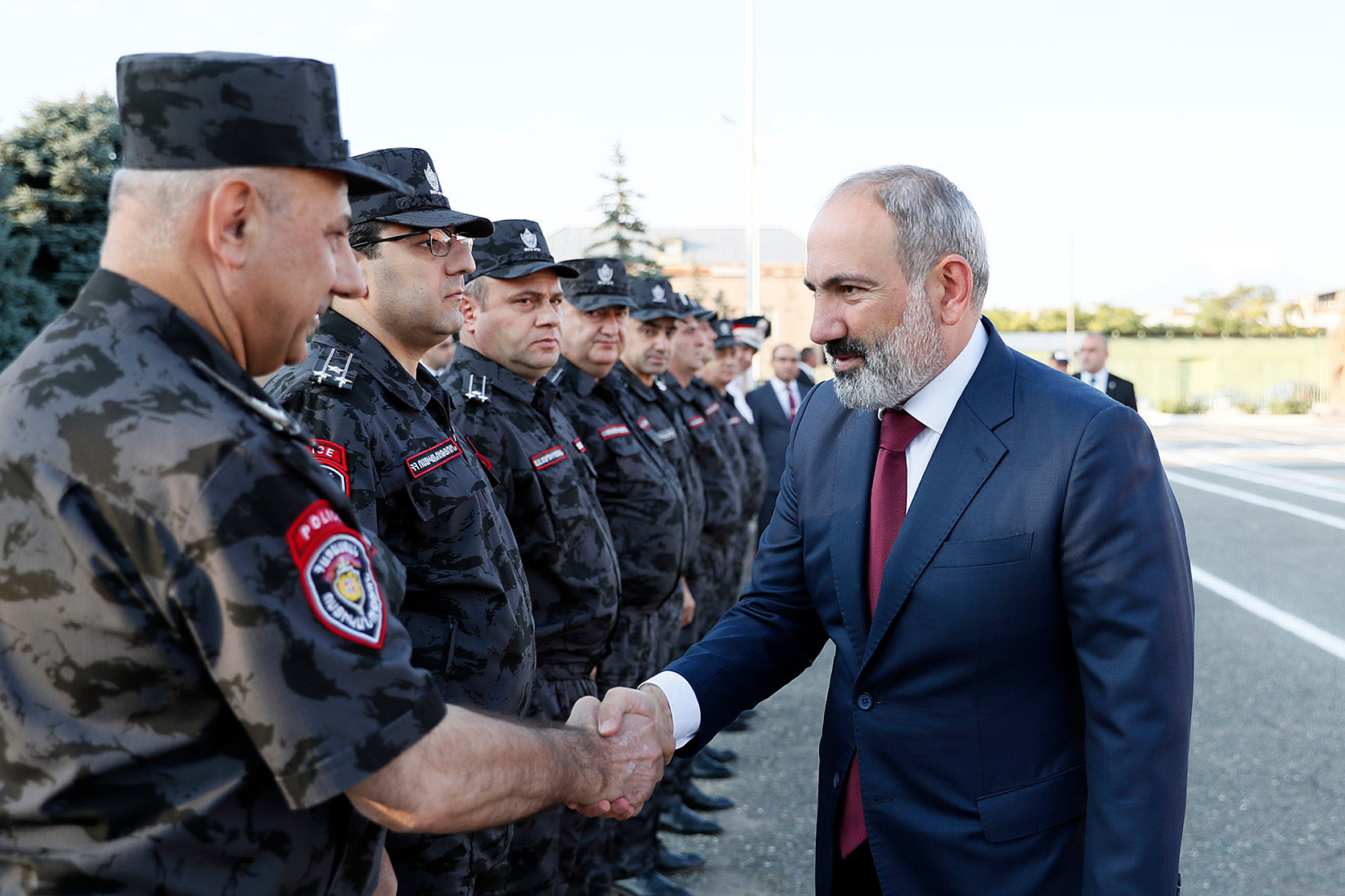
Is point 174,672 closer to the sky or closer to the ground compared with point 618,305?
closer to the ground

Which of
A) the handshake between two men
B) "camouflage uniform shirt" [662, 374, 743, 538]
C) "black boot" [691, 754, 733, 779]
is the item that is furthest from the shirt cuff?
"camouflage uniform shirt" [662, 374, 743, 538]

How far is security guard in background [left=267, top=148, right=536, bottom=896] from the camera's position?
259cm

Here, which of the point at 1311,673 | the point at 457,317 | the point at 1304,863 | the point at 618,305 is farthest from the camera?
the point at 1311,673

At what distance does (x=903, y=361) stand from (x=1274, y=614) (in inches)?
308

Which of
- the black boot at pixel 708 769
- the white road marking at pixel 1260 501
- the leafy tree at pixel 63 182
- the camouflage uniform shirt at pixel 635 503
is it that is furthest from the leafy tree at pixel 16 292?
the white road marking at pixel 1260 501

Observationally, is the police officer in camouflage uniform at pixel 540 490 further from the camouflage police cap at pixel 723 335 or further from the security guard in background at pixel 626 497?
the camouflage police cap at pixel 723 335

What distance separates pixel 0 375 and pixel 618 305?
12.2 feet

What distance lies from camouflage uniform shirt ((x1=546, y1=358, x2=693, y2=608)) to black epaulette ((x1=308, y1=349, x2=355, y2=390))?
1.85 metres

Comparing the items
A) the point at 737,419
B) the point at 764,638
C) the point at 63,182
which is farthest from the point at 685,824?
the point at 63,182

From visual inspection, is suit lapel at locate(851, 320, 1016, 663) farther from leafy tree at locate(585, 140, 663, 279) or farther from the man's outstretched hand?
leafy tree at locate(585, 140, 663, 279)

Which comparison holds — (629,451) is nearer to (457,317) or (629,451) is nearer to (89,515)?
(457,317)

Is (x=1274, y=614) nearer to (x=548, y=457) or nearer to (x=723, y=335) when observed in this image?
(x=723, y=335)

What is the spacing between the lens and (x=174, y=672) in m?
1.34

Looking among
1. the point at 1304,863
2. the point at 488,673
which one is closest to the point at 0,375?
the point at 488,673
